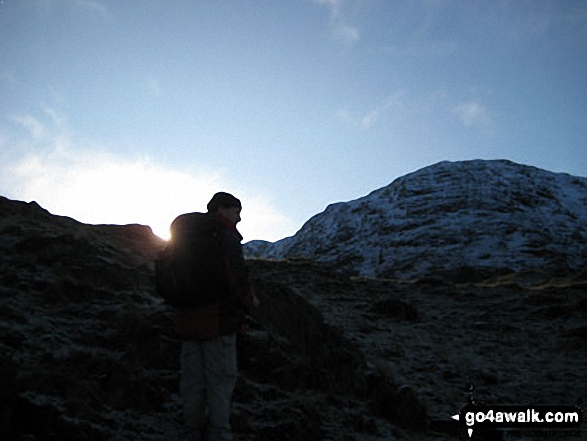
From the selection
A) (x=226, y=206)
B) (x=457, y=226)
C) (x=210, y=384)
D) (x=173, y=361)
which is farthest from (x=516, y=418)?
(x=457, y=226)

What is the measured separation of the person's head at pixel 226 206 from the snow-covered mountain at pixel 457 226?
152 feet

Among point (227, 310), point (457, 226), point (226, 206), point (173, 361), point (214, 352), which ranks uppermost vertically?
point (457, 226)

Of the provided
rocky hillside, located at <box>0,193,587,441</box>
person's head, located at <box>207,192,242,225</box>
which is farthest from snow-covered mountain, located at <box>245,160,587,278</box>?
person's head, located at <box>207,192,242,225</box>

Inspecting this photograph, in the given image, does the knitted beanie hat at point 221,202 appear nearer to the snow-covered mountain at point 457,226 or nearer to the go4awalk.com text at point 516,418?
the go4awalk.com text at point 516,418

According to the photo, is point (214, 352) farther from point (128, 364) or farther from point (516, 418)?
point (516, 418)

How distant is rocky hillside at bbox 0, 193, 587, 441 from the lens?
6.54 meters

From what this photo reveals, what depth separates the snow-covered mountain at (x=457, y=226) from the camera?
55438 millimetres

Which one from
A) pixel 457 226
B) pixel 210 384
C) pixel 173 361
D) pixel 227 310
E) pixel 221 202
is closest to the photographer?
pixel 210 384

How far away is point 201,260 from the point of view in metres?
5.31

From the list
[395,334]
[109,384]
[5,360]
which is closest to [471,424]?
[109,384]

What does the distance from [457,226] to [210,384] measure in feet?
212

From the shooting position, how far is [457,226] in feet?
218

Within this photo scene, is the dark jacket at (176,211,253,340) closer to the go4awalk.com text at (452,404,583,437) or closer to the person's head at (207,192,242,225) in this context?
the person's head at (207,192,242,225)

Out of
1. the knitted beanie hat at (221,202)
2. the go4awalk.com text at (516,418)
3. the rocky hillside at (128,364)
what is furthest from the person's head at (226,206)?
the go4awalk.com text at (516,418)
